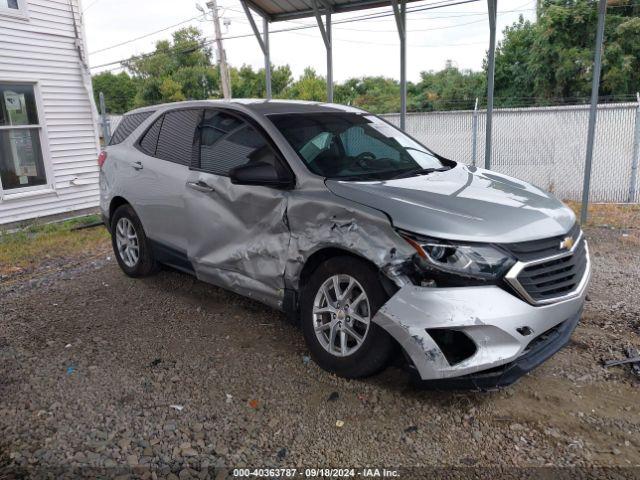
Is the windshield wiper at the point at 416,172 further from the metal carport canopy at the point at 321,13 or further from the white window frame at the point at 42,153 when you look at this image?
the white window frame at the point at 42,153

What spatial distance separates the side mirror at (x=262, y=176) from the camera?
11.4 ft

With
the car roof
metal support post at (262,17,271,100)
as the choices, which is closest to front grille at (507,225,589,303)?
the car roof

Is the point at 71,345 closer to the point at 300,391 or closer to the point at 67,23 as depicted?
the point at 300,391

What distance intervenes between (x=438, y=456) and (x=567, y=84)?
22159 mm

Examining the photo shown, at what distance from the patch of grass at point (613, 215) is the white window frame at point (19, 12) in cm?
967

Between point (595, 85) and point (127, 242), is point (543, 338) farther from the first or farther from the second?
point (595, 85)

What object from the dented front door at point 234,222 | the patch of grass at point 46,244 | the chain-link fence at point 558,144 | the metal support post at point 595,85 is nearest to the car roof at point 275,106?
the dented front door at point 234,222

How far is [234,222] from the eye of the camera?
385cm

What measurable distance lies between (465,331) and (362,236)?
793 millimetres

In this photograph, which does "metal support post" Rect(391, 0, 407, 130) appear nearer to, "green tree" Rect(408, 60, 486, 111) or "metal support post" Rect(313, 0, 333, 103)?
"metal support post" Rect(313, 0, 333, 103)

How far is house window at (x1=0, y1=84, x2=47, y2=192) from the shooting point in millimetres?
8578

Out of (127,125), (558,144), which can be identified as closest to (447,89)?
(558,144)

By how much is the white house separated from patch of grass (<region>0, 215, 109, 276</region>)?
657mm

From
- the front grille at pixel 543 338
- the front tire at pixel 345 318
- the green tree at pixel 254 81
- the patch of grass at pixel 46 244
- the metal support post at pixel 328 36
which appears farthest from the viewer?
the green tree at pixel 254 81
